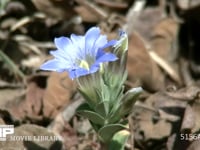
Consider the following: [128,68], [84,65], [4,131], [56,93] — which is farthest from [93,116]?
[128,68]

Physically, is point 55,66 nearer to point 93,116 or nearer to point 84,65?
point 84,65

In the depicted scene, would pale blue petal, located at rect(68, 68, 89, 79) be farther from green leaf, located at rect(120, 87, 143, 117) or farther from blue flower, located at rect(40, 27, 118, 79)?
green leaf, located at rect(120, 87, 143, 117)

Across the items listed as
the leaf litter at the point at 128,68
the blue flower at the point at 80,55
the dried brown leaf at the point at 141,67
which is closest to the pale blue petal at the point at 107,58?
the blue flower at the point at 80,55

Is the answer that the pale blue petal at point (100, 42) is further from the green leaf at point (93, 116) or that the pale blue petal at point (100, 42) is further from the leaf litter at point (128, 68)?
the leaf litter at point (128, 68)

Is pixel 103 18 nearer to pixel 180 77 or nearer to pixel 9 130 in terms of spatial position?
pixel 180 77

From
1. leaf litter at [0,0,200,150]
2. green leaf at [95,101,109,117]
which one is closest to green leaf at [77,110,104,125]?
green leaf at [95,101,109,117]

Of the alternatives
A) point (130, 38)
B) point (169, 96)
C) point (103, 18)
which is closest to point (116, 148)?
point (169, 96)
